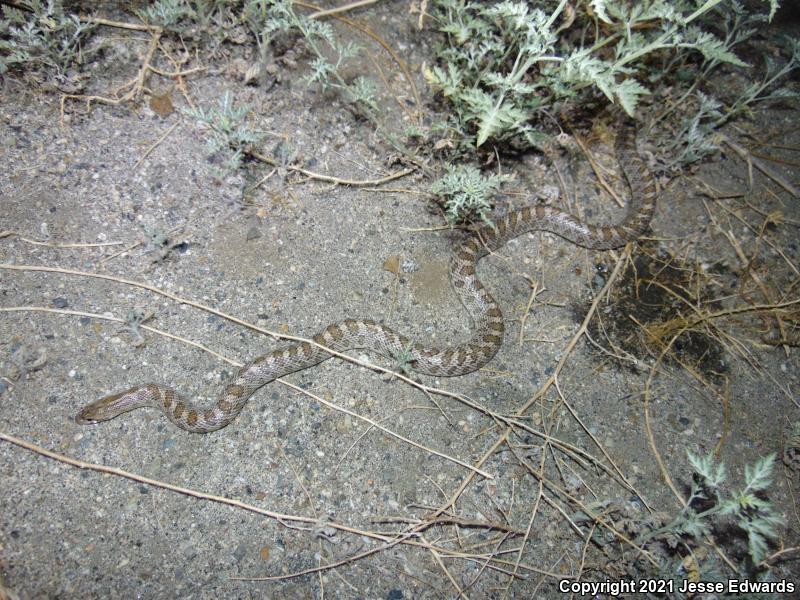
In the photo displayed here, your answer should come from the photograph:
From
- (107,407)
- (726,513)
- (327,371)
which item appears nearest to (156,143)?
(107,407)

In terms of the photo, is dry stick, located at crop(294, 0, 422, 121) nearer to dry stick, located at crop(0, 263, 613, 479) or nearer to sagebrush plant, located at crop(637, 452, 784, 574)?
dry stick, located at crop(0, 263, 613, 479)

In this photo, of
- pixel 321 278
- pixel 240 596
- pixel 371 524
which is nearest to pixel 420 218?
pixel 321 278

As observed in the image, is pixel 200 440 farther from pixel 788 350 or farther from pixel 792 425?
pixel 788 350

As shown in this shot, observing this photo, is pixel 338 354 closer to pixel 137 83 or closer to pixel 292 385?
pixel 292 385

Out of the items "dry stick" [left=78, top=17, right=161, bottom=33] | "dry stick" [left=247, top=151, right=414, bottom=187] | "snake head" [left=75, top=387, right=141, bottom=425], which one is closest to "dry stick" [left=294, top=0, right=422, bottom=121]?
"dry stick" [left=247, top=151, right=414, bottom=187]

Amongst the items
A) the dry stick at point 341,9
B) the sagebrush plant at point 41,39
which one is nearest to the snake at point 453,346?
the dry stick at point 341,9
